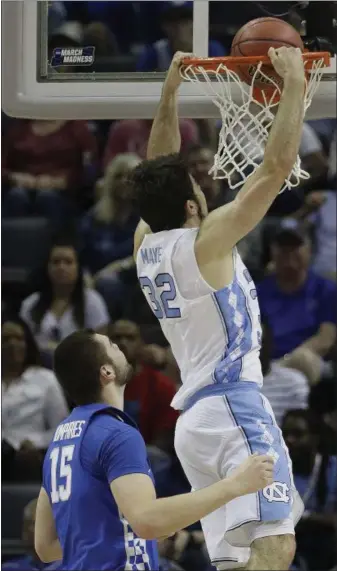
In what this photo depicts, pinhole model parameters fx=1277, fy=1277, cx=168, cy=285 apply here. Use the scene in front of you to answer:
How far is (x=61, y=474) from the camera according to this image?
388 cm

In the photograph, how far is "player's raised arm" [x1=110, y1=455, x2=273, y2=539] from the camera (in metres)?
3.66

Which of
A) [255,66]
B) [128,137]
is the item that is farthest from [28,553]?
[255,66]

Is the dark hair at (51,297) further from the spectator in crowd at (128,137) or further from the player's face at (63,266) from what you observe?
the spectator in crowd at (128,137)

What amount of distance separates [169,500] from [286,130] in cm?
122

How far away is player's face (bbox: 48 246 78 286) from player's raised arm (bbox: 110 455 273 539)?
3424 mm

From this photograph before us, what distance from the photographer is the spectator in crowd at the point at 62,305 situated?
7.05 m

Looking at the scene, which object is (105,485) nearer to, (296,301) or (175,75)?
(175,75)

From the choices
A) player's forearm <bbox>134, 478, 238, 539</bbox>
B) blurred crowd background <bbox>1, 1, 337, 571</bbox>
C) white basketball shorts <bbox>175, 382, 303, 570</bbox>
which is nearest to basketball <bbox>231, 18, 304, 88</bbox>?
white basketball shorts <bbox>175, 382, 303, 570</bbox>

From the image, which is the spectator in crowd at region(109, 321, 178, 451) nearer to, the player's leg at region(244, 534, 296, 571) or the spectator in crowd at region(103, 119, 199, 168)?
the spectator in crowd at region(103, 119, 199, 168)

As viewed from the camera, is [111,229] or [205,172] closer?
[205,172]

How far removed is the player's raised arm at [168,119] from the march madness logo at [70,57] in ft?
1.47

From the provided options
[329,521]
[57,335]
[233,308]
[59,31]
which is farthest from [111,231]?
[233,308]

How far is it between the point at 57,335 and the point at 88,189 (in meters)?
1.01

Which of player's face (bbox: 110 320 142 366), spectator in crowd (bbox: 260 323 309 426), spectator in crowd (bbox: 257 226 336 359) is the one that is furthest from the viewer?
spectator in crowd (bbox: 257 226 336 359)
